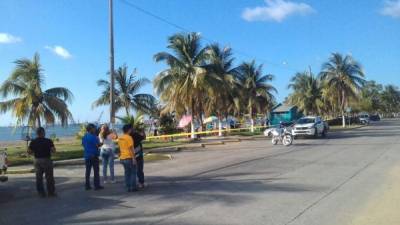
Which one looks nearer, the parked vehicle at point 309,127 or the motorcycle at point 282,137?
the motorcycle at point 282,137

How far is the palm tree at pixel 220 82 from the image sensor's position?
38.6 meters

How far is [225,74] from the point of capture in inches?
1742

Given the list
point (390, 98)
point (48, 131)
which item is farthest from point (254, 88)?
point (390, 98)

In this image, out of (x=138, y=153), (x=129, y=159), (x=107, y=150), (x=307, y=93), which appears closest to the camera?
(x=129, y=159)

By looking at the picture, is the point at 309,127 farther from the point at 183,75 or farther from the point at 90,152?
the point at 90,152

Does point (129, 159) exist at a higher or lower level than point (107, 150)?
lower

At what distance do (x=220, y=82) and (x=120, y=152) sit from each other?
27332 millimetres

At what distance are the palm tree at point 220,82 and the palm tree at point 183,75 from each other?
88 centimetres

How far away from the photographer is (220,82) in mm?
38656

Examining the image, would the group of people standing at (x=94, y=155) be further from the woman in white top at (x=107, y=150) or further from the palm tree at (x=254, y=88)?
the palm tree at (x=254, y=88)

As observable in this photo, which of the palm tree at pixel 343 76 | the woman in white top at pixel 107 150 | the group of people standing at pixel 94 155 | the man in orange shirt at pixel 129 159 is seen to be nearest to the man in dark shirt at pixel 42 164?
the group of people standing at pixel 94 155

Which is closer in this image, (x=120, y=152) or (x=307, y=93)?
(x=120, y=152)

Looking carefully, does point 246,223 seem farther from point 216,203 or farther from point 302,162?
point 302,162

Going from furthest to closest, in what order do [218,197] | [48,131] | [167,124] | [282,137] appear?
[48,131]
[167,124]
[282,137]
[218,197]
